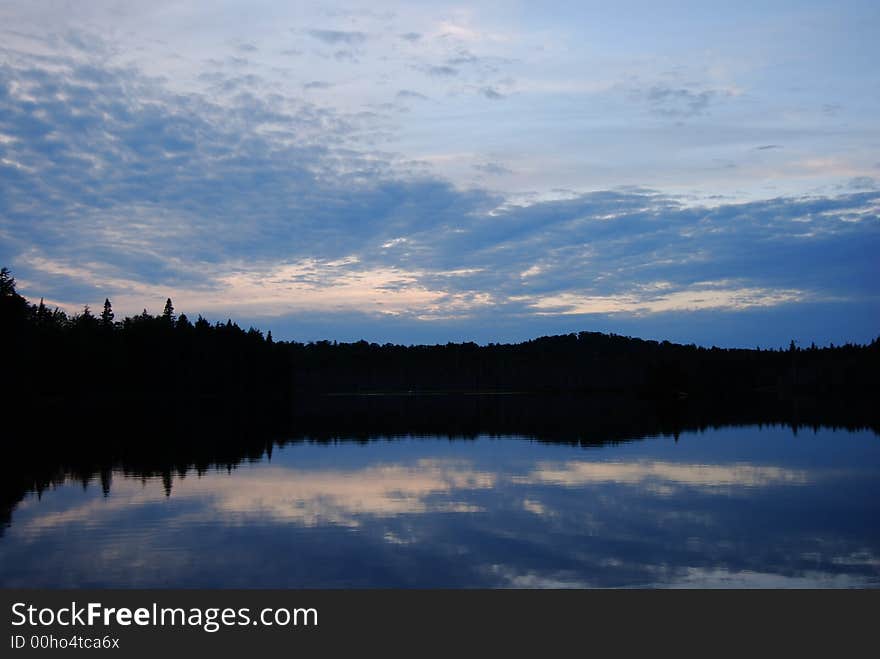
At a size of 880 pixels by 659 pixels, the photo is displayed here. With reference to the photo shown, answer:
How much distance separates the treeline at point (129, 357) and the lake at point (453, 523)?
7105 centimetres

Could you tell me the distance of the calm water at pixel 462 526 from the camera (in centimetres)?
1906

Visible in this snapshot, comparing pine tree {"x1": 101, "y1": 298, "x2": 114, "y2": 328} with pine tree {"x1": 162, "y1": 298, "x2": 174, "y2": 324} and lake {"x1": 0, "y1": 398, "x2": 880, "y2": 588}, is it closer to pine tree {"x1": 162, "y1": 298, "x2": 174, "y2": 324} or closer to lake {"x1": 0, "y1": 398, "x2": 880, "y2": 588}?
pine tree {"x1": 162, "y1": 298, "x2": 174, "y2": 324}

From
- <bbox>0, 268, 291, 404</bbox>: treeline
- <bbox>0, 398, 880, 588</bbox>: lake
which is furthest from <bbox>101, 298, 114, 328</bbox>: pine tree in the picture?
<bbox>0, 398, 880, 588</bbox>: lake

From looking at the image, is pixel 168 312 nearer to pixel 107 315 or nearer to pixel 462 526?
pixel 107 315

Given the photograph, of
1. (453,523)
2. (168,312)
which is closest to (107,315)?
(168,312)

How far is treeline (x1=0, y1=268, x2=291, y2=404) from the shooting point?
10481 cm

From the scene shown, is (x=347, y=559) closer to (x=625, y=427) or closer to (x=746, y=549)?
(x=746, y=549)

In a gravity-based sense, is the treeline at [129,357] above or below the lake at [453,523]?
above

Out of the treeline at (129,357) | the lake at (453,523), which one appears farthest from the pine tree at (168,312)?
the lake at (453,523)

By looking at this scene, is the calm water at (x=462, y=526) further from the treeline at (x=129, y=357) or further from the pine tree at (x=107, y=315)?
the pine tree at (x=107, y=315)

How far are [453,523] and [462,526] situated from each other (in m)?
0.58

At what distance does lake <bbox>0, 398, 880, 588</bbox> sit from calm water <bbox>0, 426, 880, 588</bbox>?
8cm

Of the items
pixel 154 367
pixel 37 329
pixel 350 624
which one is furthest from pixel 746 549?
pixel 154 367

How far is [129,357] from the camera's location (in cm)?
15400
